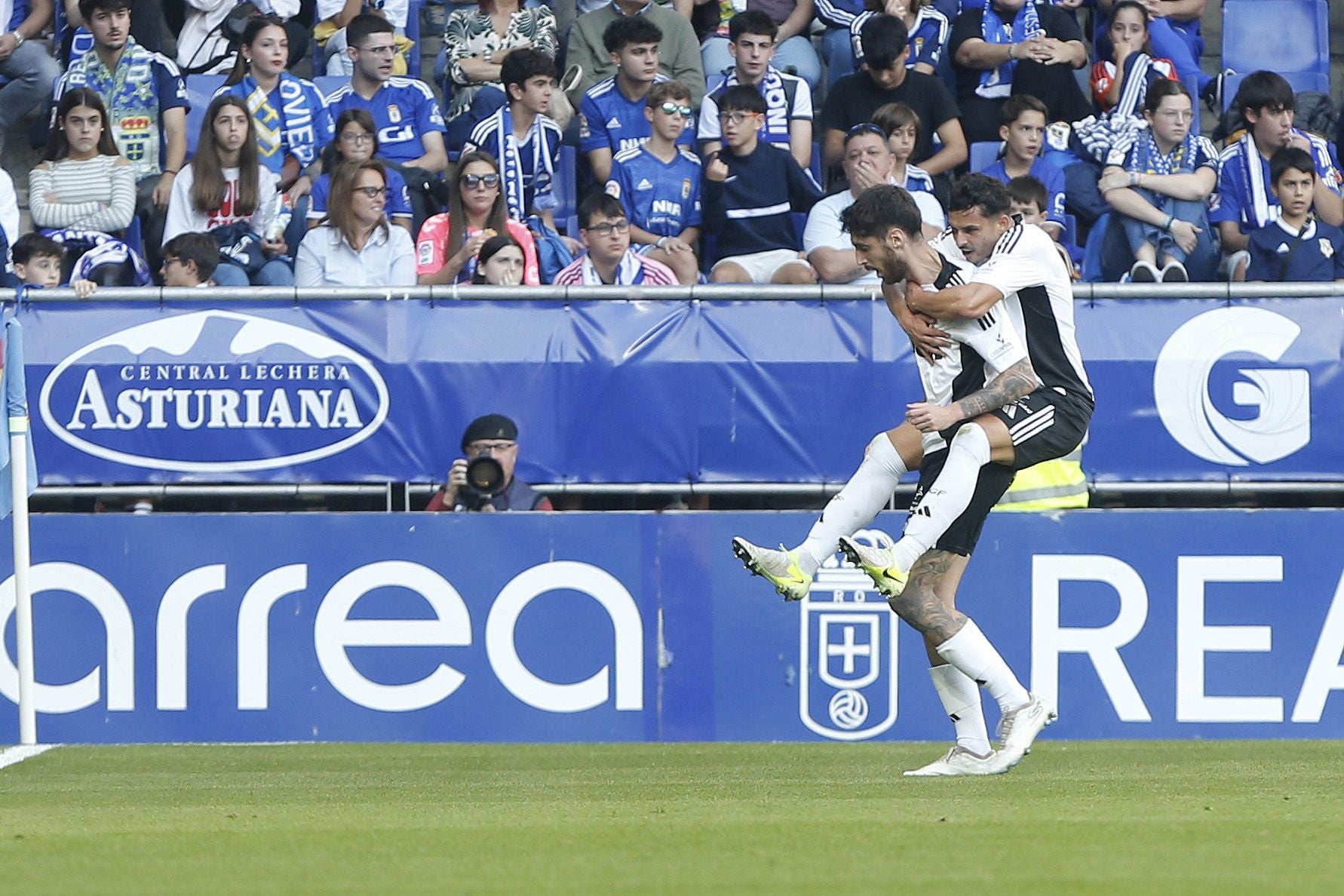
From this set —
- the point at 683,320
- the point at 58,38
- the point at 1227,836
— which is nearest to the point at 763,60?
the point at 683,320

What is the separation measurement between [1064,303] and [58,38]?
30.4ft

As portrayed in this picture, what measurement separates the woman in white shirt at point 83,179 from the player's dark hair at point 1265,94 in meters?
7.24

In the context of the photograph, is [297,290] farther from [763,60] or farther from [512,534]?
[763,60]

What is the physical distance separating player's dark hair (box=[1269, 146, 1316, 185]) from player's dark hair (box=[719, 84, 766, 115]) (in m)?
3.20

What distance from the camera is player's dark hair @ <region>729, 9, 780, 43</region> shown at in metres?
13.0

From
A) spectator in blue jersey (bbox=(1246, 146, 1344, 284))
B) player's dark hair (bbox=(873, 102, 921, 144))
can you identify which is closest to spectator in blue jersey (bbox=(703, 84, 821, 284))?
player's dark hair (bbox=(873, 102, 921, 144))

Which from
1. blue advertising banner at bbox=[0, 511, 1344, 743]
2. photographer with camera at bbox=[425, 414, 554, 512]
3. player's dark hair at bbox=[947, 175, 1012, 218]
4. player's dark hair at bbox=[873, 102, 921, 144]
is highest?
player's dark hair at bbox=[873, 102, 921, 144]

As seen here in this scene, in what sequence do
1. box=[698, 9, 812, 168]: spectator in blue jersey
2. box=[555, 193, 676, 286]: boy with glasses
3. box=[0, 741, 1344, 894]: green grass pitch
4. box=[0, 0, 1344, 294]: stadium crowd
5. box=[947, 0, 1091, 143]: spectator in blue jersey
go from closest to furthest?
box=[0, 741, 1344, 894]: green grass pitch, box=[555, 193, 676, 286]: boy with glasses, box=[0, 0, 1344, 294]: stadium crowd, box=[698, 9, 812, 168]: spectator in blue jersey, box=[947, 0, 1091, 143]: spectator in blue jersey

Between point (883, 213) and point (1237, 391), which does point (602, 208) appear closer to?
point (1237, 391)

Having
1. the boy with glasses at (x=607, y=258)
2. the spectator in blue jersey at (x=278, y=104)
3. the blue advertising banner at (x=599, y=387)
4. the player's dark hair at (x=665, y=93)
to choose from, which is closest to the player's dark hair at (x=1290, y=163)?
the blue advertising banner at (x=599, y=387)

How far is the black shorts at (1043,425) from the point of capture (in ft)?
24.2

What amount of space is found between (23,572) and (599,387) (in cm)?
306

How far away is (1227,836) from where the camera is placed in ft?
18.2

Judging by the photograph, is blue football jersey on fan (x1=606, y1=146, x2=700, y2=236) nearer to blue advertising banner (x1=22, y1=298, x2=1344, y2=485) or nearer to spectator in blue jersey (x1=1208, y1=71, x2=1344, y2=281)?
blue advertising banner (x1=22, y1=298, x2=1344, y2=485)
